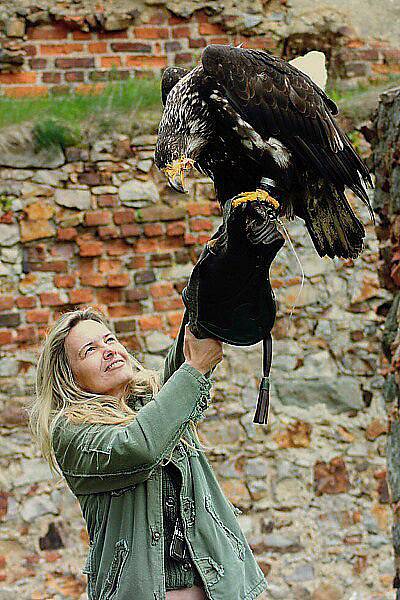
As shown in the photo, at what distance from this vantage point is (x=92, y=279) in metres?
4.20

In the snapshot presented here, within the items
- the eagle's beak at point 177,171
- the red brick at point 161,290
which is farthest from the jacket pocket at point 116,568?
the red brick at point 161,290

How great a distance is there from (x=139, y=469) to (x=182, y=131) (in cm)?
75

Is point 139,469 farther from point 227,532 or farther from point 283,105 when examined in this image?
point 283,105

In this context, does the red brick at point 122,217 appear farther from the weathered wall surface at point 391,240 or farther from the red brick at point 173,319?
the weathered wall surface at point 391,240

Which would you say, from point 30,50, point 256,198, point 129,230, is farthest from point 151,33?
point 256,198

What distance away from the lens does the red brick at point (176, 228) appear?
4281 millimetres

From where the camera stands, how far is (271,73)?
201 centimetres

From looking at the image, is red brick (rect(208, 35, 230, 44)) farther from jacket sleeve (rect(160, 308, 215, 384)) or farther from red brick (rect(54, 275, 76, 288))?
jacket sleeve (rect(160, 308, 215, 384))

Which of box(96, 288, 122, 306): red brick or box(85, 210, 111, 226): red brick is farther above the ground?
box(85, 210, 111, 226): red brick

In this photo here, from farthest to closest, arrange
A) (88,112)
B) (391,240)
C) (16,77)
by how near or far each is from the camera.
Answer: (16,77) < (88,112) < (391,240)

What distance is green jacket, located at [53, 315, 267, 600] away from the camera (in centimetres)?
188

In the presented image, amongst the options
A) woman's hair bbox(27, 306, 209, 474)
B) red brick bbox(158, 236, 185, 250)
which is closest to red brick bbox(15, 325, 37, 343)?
red brick bbox(158, 236, 185, 250)

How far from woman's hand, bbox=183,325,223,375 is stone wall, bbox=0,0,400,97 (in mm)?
3346

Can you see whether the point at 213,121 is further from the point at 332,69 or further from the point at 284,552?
the point at 332,69
